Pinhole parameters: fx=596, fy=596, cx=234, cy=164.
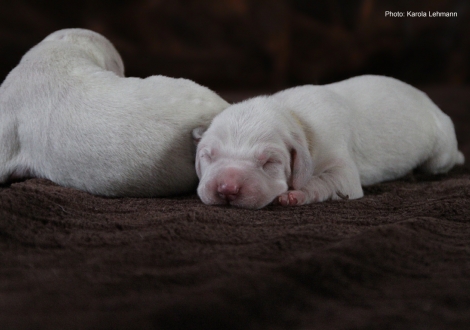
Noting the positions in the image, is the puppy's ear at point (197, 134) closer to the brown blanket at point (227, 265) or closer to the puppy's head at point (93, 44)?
the brown blanket at point (227, 265)

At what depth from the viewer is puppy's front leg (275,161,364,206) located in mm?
2213

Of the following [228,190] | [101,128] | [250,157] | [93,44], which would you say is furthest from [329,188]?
[93,44]

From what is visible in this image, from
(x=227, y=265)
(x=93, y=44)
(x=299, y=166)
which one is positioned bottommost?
(x=227, y=265)

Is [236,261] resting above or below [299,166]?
below

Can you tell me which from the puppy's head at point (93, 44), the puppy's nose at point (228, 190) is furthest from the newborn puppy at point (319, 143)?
the puppy's head at point (93, 44)

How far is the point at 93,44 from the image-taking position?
2926mm

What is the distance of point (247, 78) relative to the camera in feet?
18.9

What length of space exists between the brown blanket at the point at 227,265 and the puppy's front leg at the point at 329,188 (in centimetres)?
7

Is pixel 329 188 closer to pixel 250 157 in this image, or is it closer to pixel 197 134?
pixel 250 157

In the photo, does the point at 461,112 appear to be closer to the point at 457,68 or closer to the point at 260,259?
the point at 457,68

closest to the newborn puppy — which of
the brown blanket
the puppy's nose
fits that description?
the puppy's nose

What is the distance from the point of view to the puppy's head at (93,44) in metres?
2.86

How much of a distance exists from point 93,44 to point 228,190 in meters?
1.29

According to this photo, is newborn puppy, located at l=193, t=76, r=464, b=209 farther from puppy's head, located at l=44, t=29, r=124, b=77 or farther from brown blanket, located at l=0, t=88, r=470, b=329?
puppy's head, located at l=44, t=29, r=124, b=77
